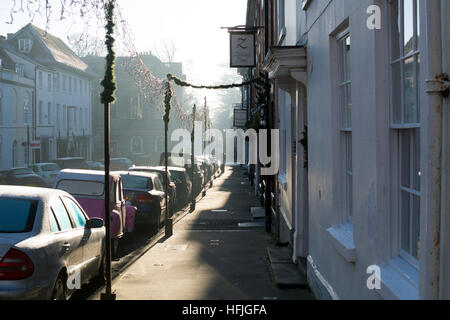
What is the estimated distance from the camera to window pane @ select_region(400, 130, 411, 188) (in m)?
4.03

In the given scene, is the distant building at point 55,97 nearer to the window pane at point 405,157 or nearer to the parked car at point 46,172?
the parked car at point 46,172

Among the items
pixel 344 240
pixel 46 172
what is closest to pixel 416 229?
pixel 344 240

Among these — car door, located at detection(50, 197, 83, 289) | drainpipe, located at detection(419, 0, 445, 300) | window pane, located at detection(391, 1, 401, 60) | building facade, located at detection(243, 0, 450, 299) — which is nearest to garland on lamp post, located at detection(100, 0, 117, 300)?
car door, located at detection(50, 197, 83, 289)

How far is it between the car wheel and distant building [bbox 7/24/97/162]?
44223 mm

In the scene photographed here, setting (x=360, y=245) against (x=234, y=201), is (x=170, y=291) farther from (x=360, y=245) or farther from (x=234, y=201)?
(x=234, y=201)

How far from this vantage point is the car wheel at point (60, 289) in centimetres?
609

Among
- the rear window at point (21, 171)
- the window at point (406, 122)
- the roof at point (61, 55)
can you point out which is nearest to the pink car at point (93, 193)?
the window at point (406, 122)

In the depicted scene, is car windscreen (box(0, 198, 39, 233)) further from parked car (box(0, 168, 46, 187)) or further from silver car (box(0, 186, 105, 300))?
parked car (box(0, 168, 46, 187))

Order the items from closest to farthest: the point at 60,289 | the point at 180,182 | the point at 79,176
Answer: the point at 60,289
the point at 79,176
the point at 180,182

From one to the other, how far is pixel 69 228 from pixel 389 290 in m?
4.43

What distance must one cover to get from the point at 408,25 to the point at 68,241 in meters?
4.60

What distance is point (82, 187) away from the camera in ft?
38.9

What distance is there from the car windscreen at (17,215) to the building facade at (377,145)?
3270 mm

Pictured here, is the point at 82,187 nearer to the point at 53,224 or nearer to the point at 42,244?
the point at 53,224
